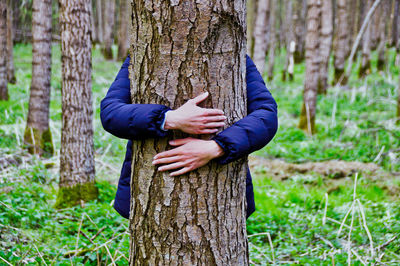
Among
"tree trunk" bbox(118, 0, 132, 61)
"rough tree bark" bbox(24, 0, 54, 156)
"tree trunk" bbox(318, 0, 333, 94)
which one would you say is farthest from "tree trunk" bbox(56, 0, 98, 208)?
"tree trunk" bbox(118, 0, 132, 61)

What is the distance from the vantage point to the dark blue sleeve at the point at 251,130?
202 centimetres

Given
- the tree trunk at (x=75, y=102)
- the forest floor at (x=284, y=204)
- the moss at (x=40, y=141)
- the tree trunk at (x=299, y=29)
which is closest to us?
the forest floor at (x=284, y=204)

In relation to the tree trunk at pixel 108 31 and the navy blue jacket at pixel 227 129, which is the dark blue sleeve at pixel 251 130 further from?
the tree trunk at pixel 108 31

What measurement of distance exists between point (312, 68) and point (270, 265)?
746cm

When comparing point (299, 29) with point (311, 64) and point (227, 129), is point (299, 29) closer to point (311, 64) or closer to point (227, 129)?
point (311, 64)

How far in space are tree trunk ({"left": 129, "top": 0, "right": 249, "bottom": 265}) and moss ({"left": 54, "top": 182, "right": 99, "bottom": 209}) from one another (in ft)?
11.1

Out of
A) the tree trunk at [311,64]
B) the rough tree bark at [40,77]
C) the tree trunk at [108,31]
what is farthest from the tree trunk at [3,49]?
the tree trunk at [108,31]

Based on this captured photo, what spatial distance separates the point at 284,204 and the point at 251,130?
3923 millimetres

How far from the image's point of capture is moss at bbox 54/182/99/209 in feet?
Result: 17.4

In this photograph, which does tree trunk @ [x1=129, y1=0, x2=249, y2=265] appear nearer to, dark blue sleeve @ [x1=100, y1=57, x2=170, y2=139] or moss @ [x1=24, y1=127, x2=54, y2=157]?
dark blue sleeve @ [x1=100, y1=57, x2=170, y2=139]

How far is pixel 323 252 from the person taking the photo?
400cm

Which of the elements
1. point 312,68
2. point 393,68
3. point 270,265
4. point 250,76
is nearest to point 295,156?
point 312,68

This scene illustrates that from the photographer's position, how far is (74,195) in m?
5.35

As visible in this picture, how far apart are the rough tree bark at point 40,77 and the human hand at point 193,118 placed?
20.5 ft
